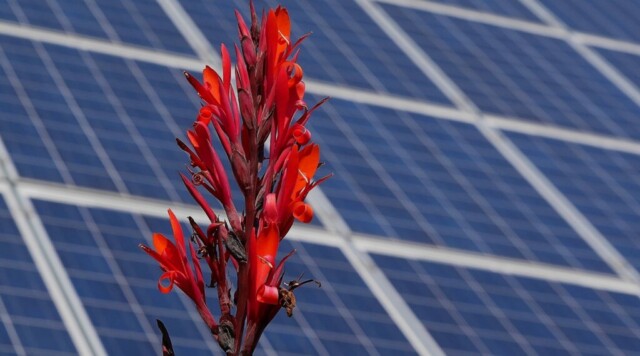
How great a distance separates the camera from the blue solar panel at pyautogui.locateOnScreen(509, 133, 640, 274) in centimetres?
1471

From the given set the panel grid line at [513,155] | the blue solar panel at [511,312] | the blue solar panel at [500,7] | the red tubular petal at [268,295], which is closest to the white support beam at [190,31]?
the panel grid line at [513,155]

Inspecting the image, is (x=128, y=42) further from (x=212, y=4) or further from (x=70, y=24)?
(x=212, y=4)

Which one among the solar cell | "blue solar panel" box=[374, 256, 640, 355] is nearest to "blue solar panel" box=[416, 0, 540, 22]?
the solar cell

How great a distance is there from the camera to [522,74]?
17766mm

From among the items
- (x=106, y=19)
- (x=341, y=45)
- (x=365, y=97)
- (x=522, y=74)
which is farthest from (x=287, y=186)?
(x=522, y=74)

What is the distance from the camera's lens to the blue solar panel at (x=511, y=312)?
482 inches

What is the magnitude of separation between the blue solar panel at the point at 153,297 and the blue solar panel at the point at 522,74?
4.82 meters

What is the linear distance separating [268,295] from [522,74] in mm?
12642

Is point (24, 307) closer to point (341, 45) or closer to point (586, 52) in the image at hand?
point (341, 45)

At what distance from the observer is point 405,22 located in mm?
18156

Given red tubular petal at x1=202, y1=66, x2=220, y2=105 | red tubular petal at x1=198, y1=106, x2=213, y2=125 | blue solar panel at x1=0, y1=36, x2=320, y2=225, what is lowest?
red tubular petal at x1=198, y1=106, x2=213, y2=125

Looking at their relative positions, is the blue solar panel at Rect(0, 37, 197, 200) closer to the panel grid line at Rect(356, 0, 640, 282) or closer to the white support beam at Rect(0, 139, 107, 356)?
the white support beam at Rect(0, 139, 107, 356)

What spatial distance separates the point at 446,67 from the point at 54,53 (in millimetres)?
4661

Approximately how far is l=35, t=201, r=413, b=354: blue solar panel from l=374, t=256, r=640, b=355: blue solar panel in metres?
0.47
